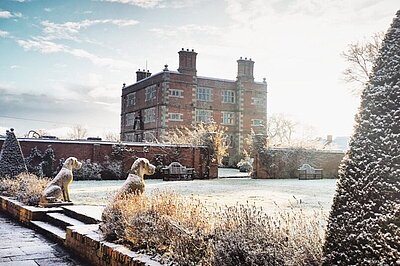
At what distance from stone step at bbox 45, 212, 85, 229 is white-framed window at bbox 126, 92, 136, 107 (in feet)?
110

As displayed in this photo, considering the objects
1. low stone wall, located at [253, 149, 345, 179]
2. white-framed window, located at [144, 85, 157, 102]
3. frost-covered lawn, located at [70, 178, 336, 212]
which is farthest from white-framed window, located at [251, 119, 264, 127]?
frost-covered lawn, located at [70, 178, 336, 212]

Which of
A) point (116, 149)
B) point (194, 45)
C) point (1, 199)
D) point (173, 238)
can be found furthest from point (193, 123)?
point (173, 238)

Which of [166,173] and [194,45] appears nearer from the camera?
[166,173]

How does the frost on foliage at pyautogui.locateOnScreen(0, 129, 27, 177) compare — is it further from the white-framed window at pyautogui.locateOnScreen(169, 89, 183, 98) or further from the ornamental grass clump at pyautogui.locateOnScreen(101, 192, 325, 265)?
the white-framed window at pyautogui.locateOnScreen(169, 89, 183, 98)

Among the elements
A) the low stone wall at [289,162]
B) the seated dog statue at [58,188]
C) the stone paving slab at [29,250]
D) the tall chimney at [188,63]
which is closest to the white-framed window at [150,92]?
the tall chimney at [188,63]

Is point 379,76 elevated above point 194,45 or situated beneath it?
situated beneath

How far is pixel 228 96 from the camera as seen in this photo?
39094 mm

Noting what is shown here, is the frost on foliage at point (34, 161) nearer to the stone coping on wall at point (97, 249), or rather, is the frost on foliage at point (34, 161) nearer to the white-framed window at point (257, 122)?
the stone coping on wall at point (97, 249)

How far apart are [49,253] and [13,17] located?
6164 mm

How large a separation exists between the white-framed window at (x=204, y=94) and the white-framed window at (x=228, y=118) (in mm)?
2373

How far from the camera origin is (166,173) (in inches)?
786

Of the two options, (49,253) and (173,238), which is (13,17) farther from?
(173,238)

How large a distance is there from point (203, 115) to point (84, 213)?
30.5 m

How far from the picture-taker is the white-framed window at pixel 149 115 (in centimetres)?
3659
